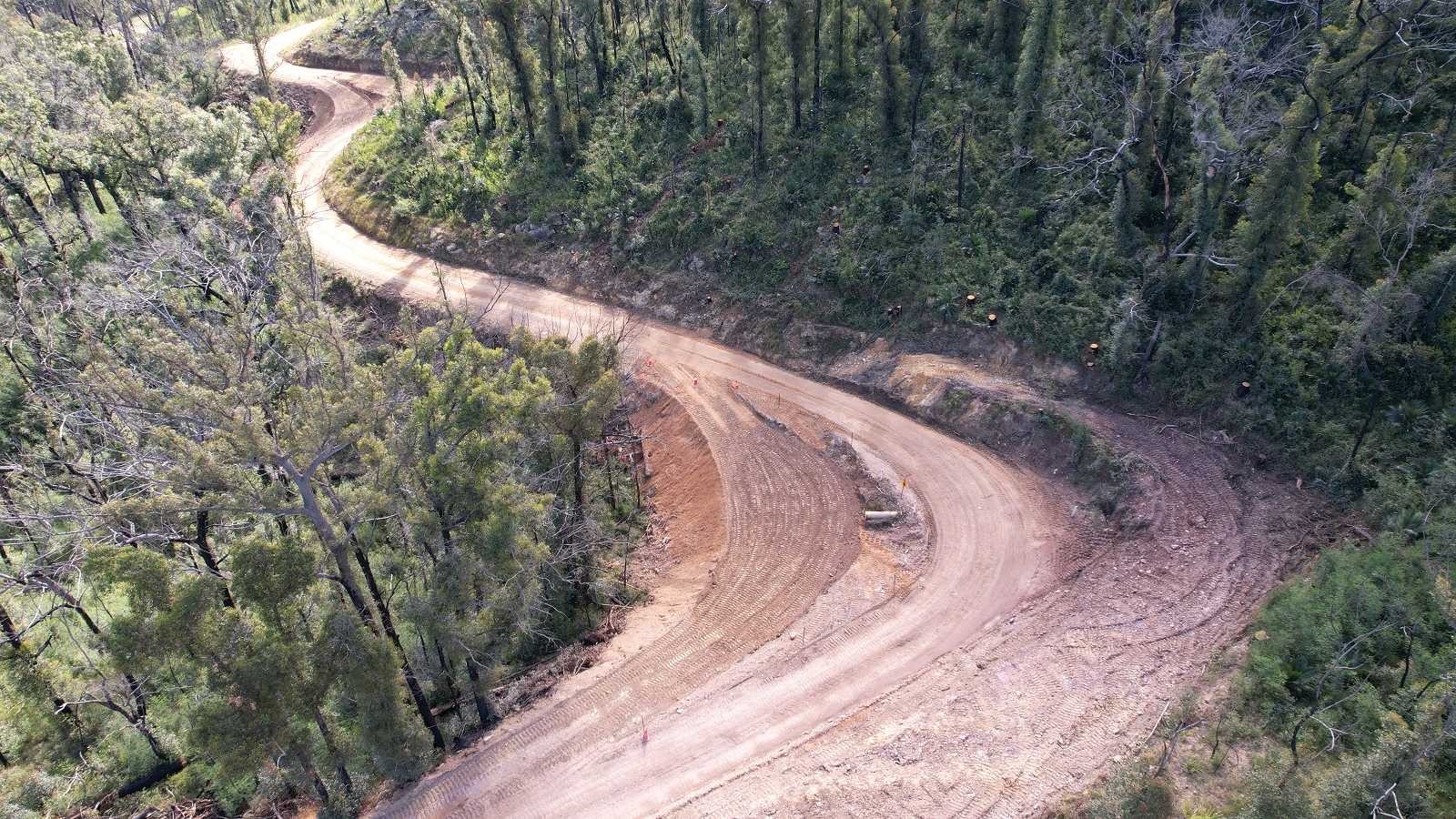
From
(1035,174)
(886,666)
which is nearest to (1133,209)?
(1035,174)

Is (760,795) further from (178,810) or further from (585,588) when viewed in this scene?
(178,810)

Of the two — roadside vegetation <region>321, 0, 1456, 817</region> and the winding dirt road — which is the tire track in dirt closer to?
the winding dirt road

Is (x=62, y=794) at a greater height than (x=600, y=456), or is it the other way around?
(x=600, y=456)

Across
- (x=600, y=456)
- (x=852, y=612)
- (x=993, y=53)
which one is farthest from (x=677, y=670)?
(x=993, y=53)

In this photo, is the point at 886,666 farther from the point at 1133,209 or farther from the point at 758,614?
the point at 1133,209

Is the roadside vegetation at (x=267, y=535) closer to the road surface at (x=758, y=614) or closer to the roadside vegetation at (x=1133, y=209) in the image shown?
the road surface at (x=758, y=614)
